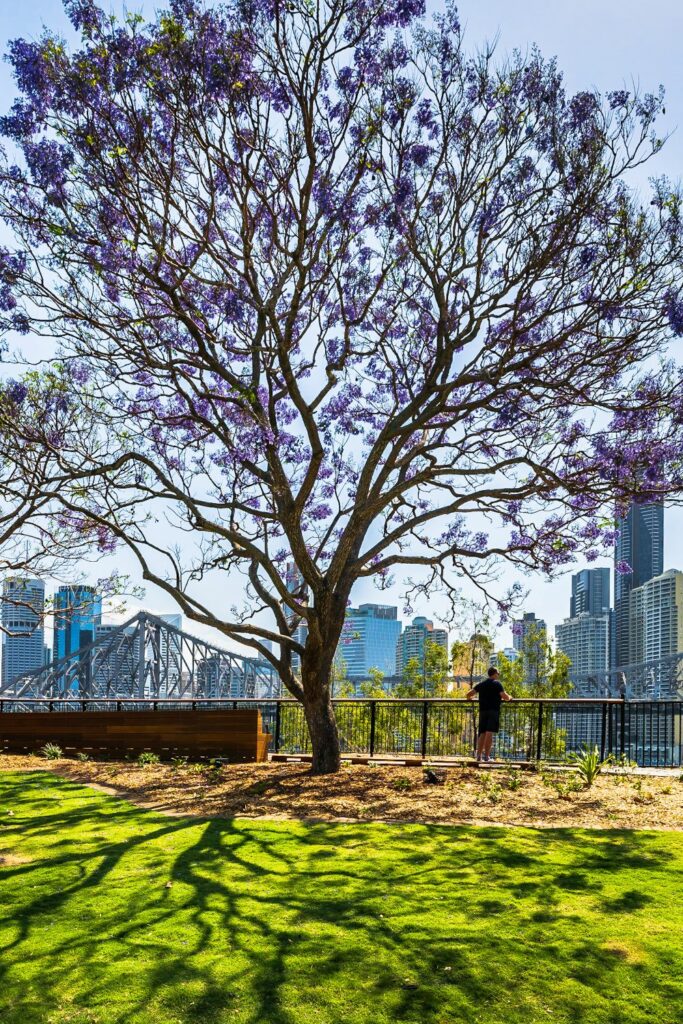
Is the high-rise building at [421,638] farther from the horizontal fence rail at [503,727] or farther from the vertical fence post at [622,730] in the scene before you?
the vertical fence post at [622,730]

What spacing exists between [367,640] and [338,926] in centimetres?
1887

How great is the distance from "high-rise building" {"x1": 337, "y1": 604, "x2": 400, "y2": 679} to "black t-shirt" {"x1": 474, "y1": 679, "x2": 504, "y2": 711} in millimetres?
2245

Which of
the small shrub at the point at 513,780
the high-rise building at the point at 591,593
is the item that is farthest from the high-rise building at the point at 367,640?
the high-rise building at the point at 591,593

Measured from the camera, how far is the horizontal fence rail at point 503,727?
52.2 ft

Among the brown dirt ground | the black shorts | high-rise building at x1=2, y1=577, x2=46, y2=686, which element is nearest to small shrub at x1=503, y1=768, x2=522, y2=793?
the brown dirt ground

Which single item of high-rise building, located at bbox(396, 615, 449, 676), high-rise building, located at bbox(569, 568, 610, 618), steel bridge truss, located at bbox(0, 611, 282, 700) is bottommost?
steel bridge truss, located at bbox(0, 611, 282, 700)

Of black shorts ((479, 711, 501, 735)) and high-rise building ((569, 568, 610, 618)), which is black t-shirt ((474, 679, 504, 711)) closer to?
black shorts ((479, 711, 501, 735))

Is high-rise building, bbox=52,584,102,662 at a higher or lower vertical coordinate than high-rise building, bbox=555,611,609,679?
higher

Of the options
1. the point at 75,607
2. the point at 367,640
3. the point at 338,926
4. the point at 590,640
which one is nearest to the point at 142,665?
the point at 367,640

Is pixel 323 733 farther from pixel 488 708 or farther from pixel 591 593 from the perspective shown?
pixel 591 593

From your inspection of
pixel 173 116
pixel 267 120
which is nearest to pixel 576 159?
pixel 267 120

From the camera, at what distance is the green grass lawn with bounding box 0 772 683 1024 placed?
4.79 metres

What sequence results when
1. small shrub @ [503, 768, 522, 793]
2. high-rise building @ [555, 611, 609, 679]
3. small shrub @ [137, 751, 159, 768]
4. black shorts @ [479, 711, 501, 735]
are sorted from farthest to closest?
high-rise building @ [555, 611, 609, 679]
small shrub @ [137, 751, 159, 768]
black shorts @ [479, 711, 501, 735]
small shrub @ [503, 768, 522, 793]

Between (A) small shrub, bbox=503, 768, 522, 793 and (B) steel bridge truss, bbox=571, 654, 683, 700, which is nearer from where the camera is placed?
(A) small shrub, bbox=503, 768, 522, 793
